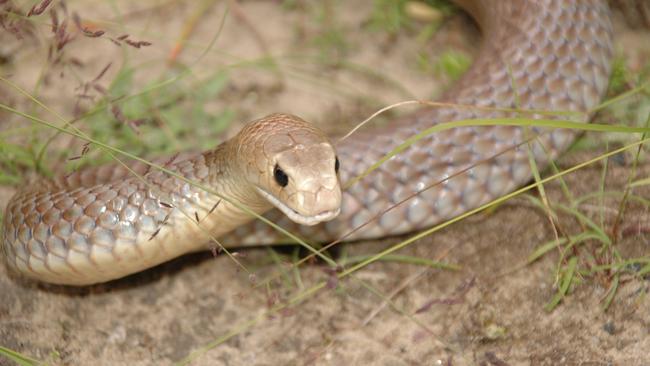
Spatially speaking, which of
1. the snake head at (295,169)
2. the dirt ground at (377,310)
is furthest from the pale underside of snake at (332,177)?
the dirt ground at (377,310)

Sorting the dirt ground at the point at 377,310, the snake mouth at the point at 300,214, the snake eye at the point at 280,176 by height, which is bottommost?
the dirt ground at the point at 377,310

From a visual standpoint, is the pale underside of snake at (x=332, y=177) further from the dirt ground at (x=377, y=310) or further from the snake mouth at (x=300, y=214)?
the dirt ground at (x=377, y=310)

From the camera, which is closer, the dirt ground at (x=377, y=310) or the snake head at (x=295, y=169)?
the snake head at (x=295, y=169)

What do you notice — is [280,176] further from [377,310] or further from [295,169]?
[377,310]

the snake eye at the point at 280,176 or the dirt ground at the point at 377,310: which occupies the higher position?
the snake eye at the point at 280,176

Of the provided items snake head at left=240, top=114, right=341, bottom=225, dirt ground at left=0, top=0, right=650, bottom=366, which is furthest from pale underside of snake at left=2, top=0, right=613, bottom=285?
dirt ground at left=0, top=0, right=650, bottom=366

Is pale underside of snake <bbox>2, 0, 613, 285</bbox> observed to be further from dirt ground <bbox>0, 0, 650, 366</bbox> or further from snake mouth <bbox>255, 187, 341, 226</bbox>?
dirt ground <bbox>0, 0, 650, 366</bbox>

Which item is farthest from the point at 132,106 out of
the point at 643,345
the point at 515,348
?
the point at 643,345

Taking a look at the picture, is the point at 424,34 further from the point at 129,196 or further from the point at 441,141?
the point at 129,196
